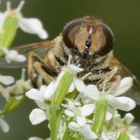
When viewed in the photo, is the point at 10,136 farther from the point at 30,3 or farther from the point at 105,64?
the point at 105,64

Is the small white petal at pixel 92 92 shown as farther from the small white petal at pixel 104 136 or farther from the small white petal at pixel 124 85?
the small white petal at pixel 124 85

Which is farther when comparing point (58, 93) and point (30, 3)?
point (30, 3)

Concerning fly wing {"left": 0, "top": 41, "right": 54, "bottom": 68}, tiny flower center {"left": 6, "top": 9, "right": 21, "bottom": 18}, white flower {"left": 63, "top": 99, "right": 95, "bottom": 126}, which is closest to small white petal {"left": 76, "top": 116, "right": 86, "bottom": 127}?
white flower {"left": 63, "top": 99, "right": 95, "bottom": 126}

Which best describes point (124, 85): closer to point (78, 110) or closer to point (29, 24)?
point (78, 110)

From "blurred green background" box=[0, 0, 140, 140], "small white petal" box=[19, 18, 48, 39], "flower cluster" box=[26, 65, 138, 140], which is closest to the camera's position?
"small white petal" box=[19, 18, 48, 39]

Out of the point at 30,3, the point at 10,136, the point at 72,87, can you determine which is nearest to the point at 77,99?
the point at 72,87

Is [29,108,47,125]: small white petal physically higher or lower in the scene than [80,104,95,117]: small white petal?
lower

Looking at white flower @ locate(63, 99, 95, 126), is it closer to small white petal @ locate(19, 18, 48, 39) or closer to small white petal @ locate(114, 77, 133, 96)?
small white petal @ locate(114, 77, 133, 96)
